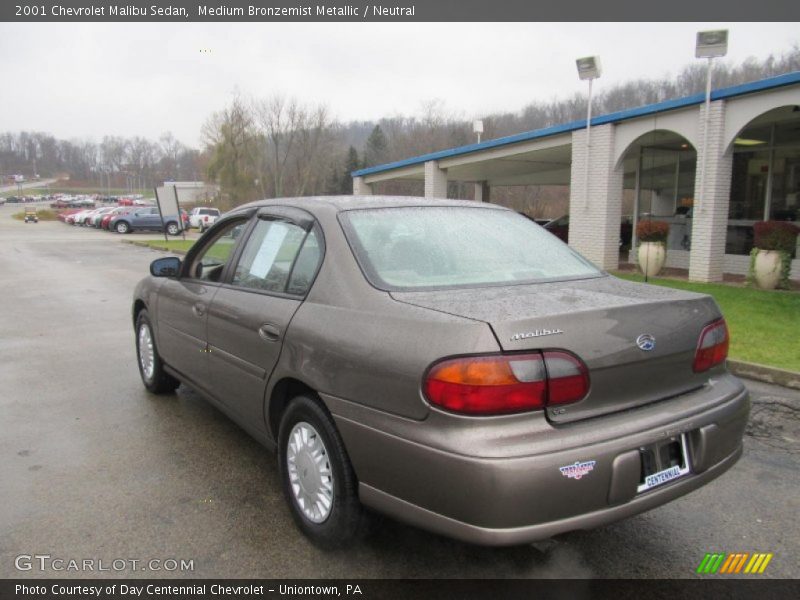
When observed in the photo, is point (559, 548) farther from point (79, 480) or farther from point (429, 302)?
point (79, 480)

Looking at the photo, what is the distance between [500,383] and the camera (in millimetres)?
2125

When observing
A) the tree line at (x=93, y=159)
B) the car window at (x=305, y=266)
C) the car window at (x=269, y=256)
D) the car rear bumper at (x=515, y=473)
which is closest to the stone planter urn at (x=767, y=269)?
the car rear bumper at (x=515, y=473)

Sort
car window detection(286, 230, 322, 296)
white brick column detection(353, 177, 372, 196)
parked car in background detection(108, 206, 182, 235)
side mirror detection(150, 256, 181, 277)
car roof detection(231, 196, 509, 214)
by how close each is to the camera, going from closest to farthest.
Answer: car window detection(286, 230, 322, 296) < car roof detection(231, 196, 509, 214) < side mirror detection(150, 256, 181, 277) < white brick column detection(353, 177, 372, 196) < parked car in background detection(108, 206, 182, 235)

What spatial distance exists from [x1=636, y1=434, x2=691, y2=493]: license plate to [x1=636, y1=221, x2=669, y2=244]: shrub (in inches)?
432

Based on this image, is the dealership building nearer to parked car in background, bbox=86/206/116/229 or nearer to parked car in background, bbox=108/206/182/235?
parked car in background, bbox=108/206/182/235

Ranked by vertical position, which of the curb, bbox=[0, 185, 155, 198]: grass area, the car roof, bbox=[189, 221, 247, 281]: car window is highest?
bbox=[0, 185, 155, 198]: grass area

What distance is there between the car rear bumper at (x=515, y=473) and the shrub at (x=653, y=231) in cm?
1090

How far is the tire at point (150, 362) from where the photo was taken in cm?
499

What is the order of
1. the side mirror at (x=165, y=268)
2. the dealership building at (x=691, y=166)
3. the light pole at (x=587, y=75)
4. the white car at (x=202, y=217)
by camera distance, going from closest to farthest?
the side mirror at (x=165, y=268)
the dealership building at (x=691, y=166)
the light pole at (x=587, y=75)
the white car at (x=202, y=217)

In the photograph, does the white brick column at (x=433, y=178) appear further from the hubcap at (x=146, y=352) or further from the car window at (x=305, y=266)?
the car window at (x=305, y=266)

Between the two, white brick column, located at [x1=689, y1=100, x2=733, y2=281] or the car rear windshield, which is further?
white brick column, located at [x1=689, y1=100, x2=733, y2=281]

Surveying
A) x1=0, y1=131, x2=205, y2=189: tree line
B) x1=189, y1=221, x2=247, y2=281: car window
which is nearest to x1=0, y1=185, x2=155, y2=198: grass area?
x1=0, y1=131, x2=205, y2=189: tree line

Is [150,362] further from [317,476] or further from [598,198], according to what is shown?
[598,198]

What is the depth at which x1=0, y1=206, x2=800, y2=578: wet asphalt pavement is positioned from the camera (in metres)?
2.70
